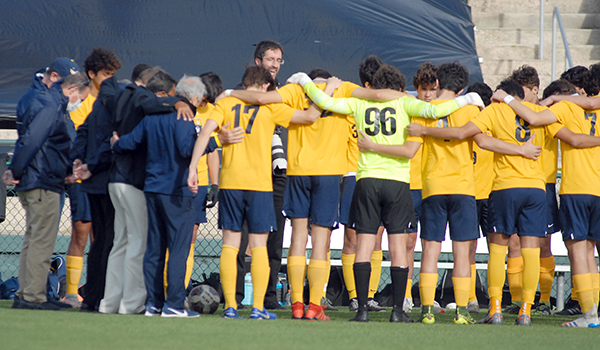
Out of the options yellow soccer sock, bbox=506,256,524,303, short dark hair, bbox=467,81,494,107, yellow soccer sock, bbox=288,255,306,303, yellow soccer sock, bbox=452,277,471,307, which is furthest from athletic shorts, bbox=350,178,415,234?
short dark hair, bbox=467,81,494,107

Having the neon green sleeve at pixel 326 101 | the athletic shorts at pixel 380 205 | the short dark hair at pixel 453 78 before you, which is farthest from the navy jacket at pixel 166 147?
the short dark hair at pixel 453 78

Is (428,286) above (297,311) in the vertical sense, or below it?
above

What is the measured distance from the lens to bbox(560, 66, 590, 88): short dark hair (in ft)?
20.1

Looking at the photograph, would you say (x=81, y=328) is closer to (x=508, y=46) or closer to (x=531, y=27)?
(x=508, y=46)

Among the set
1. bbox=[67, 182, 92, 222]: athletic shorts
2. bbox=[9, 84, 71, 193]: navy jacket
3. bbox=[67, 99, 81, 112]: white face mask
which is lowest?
bbox=[67, 182, 92, 222]: athletic shorts

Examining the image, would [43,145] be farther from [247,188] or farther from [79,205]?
[247,188]

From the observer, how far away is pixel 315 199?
18.3 feet

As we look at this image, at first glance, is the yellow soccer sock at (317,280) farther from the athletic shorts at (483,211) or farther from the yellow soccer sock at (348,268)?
the athletic shorts at (483,211)

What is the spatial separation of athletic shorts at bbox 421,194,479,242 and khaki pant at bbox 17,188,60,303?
311 centimetres

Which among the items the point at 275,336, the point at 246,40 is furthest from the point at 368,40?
the point at 275,336

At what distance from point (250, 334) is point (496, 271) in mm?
2424

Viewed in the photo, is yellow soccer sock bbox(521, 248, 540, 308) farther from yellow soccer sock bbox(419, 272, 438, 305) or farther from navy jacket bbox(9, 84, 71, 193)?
navy jacket bbox(9, 84, 71, 193)

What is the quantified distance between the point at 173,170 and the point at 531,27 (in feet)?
34.7

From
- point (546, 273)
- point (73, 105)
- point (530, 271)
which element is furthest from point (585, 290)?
point (73, 105)
